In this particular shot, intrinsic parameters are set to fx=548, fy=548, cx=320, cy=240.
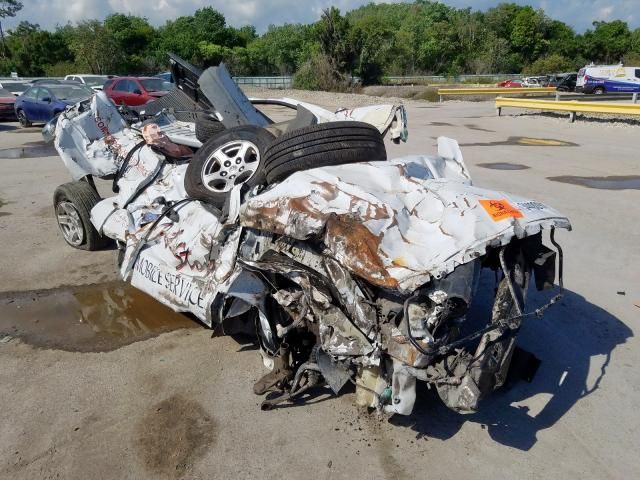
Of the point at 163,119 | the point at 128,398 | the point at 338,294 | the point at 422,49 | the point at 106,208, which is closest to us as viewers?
the point at 338,294

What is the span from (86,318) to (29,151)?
1091cm

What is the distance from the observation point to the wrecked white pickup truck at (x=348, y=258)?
2.68 metres

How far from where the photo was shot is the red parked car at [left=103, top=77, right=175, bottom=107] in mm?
17469

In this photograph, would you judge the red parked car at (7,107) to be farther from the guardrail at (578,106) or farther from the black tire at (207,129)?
the guardrail at (578,106)

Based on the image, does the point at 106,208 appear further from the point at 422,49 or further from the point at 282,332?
the point at 422,49

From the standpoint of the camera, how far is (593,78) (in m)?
32.8

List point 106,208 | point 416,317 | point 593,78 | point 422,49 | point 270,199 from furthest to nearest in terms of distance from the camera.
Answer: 1. point 422,49
2. point 593,78
3. point 106,208
4. point 270,199
5. point 416,317

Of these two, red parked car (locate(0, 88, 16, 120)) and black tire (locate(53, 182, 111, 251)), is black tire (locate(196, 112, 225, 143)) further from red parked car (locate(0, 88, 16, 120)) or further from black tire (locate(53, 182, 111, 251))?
red parked car (locate(0, 88, 16, 120))

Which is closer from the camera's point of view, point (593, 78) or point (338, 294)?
point (338, 294)

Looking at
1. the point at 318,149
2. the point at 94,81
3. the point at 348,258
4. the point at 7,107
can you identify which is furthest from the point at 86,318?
the point at 94,81

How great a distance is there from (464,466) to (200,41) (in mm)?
69661

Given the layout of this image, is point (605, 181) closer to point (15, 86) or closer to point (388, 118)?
point (388, 118)

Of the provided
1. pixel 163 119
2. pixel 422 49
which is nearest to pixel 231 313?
pixel 163 119

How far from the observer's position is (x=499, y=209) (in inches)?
113
